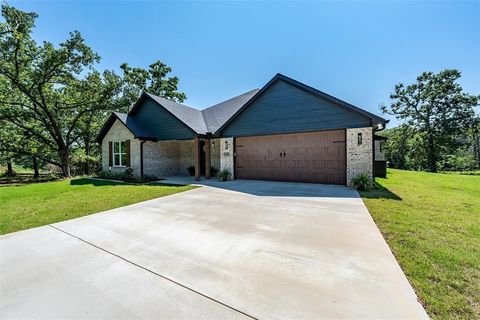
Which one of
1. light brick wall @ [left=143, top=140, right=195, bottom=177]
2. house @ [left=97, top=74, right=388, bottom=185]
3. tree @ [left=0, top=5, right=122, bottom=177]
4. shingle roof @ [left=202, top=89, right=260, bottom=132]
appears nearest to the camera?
house @ [left=97, top=74, right=388, bottom=185]

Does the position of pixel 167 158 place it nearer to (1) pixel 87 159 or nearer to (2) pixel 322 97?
(1) pixel 87 159

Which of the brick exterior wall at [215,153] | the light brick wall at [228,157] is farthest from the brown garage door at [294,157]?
the brick exterior wall at [215,153]

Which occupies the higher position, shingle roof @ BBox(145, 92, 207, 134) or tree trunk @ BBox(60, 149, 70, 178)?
shingle roof @ BBox(145, 92, 207, 134)

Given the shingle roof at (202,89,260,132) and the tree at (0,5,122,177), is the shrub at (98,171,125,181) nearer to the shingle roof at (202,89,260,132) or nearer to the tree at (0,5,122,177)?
the tree at (0,5,122,177)

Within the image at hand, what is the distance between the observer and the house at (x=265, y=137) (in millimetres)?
9531

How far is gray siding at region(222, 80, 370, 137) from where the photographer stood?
9.64 meters

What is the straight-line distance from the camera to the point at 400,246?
3529 mm

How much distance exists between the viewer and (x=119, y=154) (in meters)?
15.1

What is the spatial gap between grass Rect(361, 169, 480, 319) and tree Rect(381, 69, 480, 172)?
24113 mm

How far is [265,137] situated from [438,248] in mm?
9054

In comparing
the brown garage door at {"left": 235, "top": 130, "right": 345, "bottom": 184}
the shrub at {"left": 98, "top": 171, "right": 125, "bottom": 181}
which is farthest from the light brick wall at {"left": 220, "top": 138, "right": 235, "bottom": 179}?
the shrub at {"left": 98, "top": 171, "right": 125, "bottom": 181}

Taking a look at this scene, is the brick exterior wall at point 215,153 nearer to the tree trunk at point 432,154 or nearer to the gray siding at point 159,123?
the gray siding at point 159,123

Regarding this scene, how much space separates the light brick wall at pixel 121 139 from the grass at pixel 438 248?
1339 centimetres

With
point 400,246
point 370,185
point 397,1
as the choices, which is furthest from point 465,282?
point 397,1
